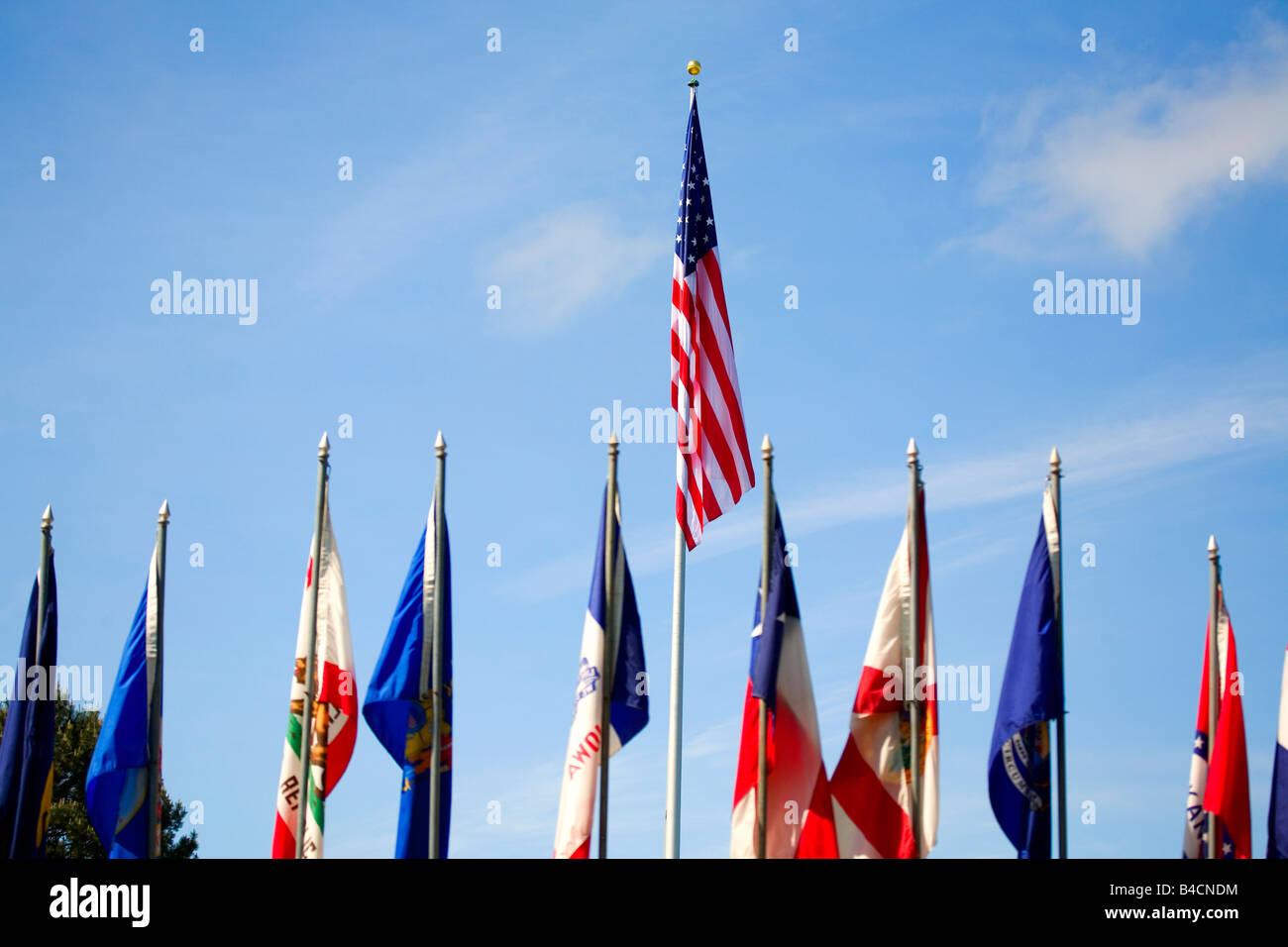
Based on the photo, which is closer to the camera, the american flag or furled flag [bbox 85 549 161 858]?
the american flag

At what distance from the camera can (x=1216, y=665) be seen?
2966 cm

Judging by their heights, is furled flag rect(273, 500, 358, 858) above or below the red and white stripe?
below

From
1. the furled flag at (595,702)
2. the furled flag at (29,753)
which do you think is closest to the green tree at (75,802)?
the furled flag at (29,753)

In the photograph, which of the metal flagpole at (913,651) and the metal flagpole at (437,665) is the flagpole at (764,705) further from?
the metal flagpole at (437,665)

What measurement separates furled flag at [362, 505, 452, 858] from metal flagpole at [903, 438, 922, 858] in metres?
7.57

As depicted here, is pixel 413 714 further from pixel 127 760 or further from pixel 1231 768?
pixel 1231 768

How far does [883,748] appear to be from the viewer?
2614 centimetres

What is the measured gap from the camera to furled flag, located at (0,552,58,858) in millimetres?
29203

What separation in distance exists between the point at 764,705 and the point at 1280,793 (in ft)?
33.6

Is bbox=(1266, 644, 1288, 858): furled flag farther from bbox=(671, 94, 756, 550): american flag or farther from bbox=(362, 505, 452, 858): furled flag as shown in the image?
bbox=(362, 505, 452, 858): furled flag

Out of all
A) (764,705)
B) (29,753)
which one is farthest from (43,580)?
A: (764,705)

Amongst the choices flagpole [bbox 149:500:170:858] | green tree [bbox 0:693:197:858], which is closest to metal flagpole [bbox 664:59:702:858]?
flagpole [bbox 149:500:170:858]

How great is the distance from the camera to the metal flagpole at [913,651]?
25375 millimetres
